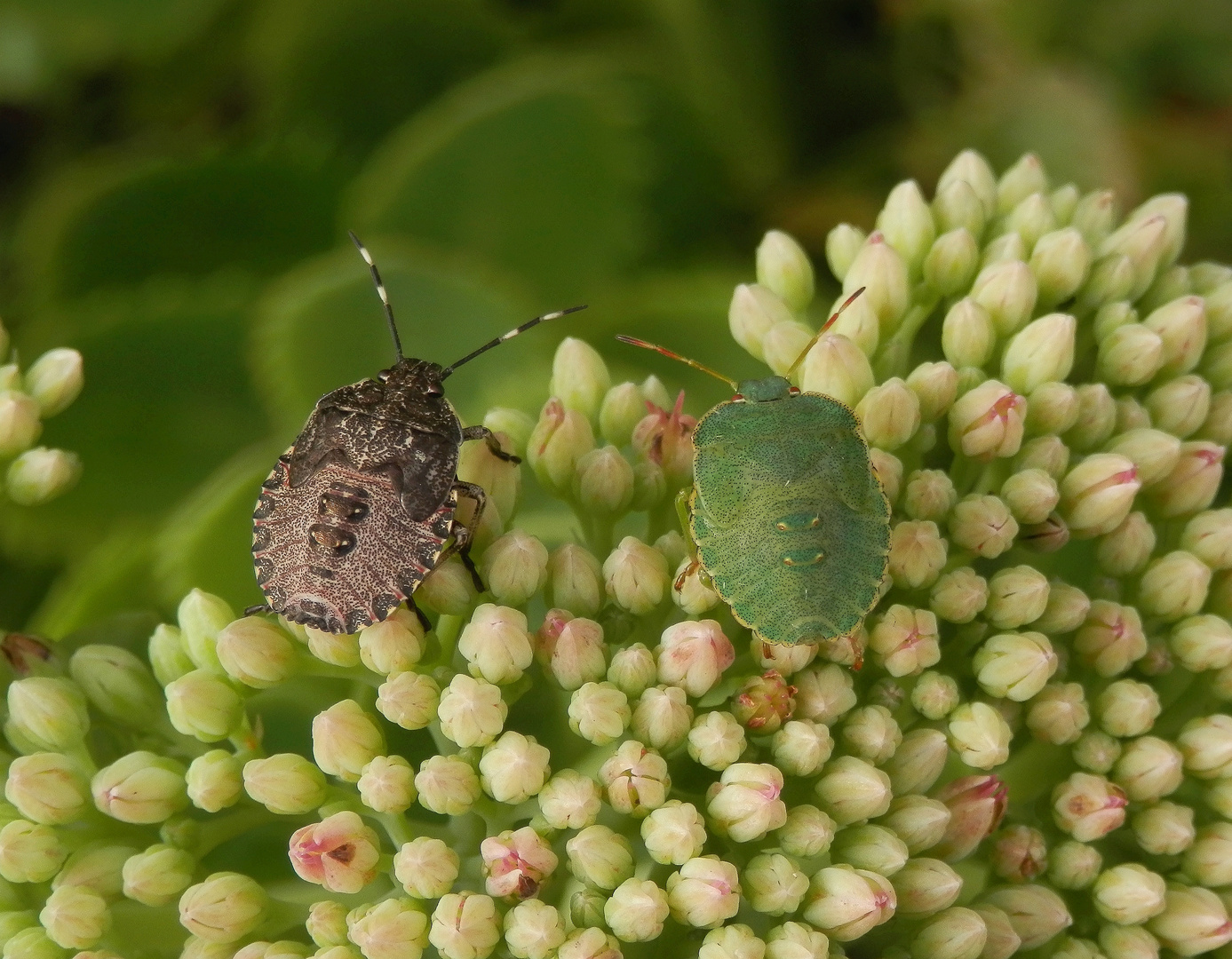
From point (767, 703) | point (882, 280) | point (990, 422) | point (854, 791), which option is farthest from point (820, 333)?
point (854, 791)

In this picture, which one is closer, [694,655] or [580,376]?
[694,655]

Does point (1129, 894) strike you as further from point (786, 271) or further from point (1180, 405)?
point (786, 271)

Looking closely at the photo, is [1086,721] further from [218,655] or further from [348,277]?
[348,277]

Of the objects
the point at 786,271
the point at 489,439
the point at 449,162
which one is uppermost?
the point at 449,162

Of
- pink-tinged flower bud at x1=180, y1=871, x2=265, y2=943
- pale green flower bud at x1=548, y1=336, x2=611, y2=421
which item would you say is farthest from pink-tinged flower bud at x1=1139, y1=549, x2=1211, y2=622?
pink-tinged flower bud at x1=180, y1=871, x2=265, y2=943

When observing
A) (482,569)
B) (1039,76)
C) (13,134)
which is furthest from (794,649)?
(13,134)

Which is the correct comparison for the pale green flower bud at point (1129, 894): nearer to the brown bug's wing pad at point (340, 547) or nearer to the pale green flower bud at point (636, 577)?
the pale green flower bud at point (636, 577)

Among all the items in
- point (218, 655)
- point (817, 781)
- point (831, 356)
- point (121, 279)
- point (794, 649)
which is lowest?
point (817, 781)

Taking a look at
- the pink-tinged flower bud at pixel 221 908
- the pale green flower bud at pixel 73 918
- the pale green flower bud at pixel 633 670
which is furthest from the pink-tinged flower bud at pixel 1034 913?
the pale green flower bud at pixel 73 918
